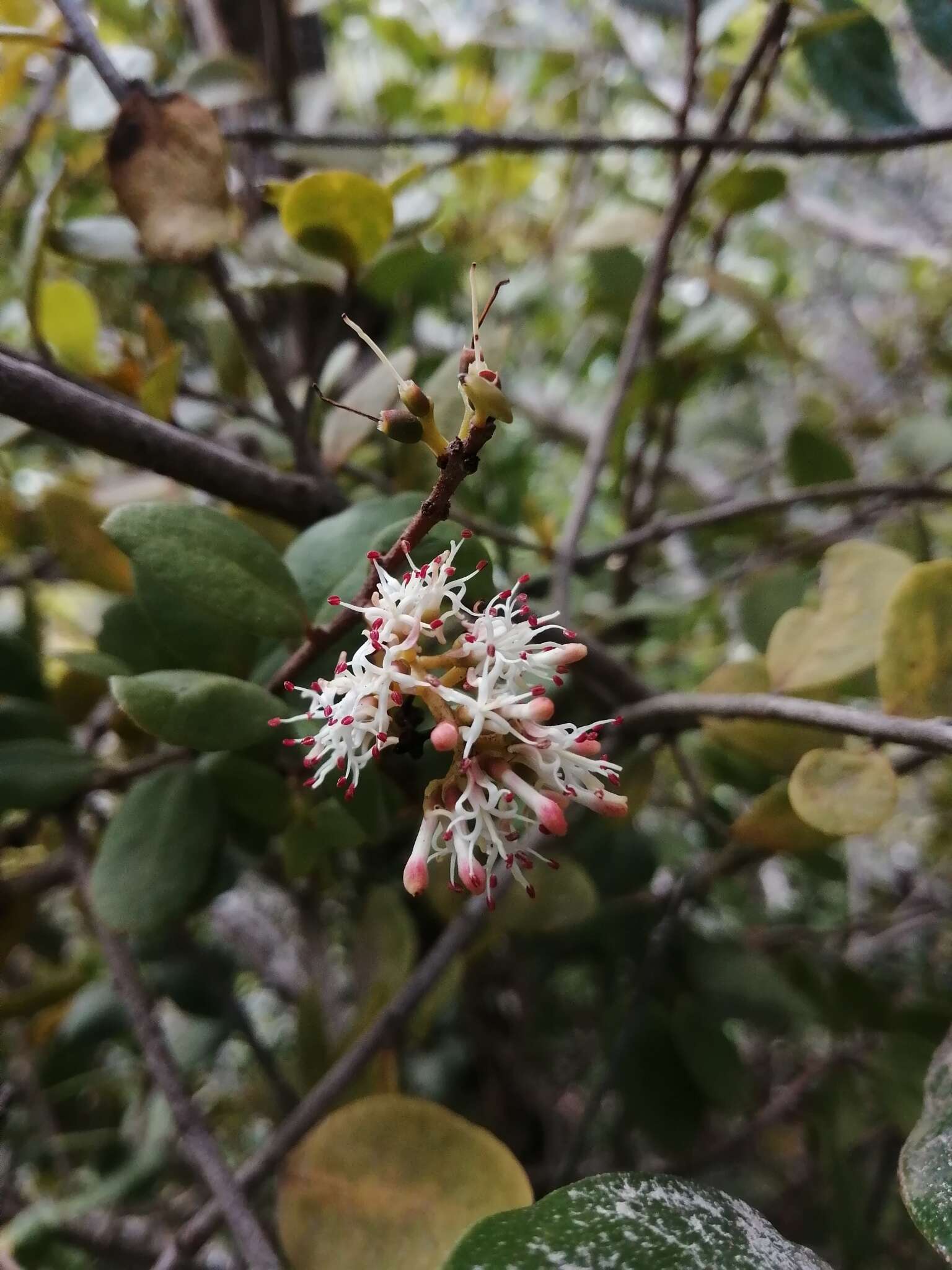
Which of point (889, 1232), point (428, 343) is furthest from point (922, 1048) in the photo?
point (428, 343)

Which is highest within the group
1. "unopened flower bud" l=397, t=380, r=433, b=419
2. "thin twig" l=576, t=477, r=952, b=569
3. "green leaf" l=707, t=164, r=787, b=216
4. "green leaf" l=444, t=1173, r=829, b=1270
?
"green leaf" l=707, t=164, r=787, b=216

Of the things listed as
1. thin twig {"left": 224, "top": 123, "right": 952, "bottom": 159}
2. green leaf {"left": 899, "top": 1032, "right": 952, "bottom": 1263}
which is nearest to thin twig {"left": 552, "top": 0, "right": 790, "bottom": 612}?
thin twig {"left": 224, "top": 123, "right": 952, "bottom": 159}

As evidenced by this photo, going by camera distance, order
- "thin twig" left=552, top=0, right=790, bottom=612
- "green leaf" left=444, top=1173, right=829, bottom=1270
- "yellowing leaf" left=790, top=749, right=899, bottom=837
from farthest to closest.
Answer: "thin twig" left=552, top=0, right=790, bottom=612
"yellowing leaf" left=790, top=749, right=899, bottom=837
"green leaf" left=444, top=1173, right=829, bottom=1270

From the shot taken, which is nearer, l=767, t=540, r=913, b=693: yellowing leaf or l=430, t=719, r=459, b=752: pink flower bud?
l=430, t=719, r=459, b=752: pink flower bud

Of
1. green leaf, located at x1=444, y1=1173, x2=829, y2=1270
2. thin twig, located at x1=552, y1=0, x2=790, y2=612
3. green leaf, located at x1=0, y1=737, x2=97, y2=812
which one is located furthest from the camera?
thin twig, located at x1=552, y1=0, x2=790, y2=612

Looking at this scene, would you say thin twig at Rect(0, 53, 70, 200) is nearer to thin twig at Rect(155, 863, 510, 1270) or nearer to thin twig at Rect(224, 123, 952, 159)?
thin twig at Rect(224, 123, 952, 159)

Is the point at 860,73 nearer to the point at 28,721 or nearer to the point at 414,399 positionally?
the point at 414,399

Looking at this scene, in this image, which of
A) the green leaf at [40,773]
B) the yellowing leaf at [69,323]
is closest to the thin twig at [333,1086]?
the green leaf at [40,773]
